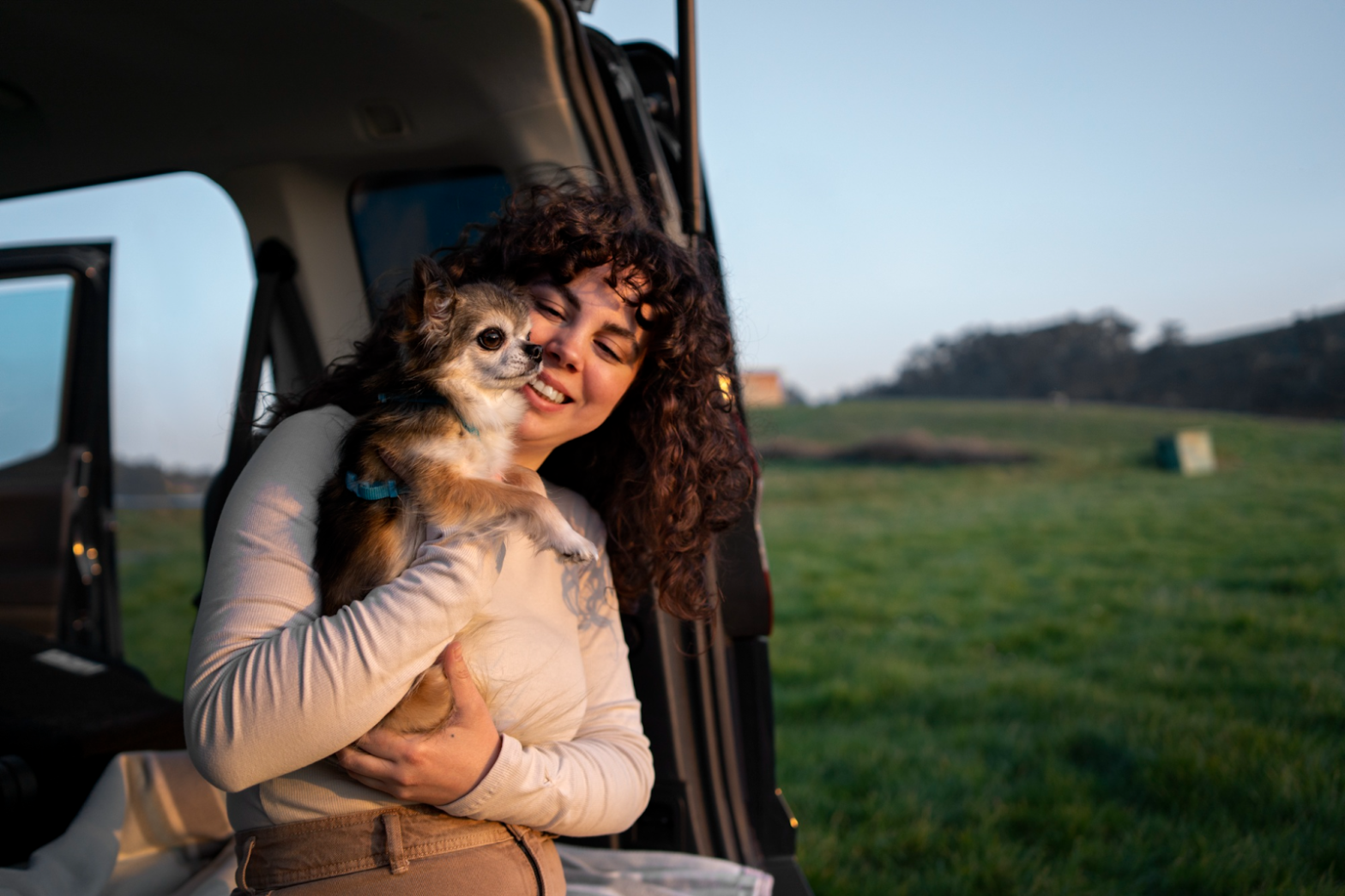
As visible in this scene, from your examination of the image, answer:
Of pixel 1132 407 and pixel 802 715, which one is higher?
pixel 1132 407

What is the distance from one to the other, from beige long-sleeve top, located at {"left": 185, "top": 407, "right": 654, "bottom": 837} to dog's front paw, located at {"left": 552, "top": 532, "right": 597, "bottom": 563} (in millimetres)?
62

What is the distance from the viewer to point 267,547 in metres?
1.38

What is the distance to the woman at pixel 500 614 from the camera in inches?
50.8

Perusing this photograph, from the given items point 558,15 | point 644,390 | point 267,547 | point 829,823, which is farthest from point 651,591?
point 829,823

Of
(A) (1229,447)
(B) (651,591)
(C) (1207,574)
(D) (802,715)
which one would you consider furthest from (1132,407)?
(B) (651,591)

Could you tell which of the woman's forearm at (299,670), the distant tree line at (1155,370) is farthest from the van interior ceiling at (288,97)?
the distant tree line at (1155,370)

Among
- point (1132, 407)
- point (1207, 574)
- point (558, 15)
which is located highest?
point (558, 15)

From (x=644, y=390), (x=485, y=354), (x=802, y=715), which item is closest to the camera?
(x=485, y=354)

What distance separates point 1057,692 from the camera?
177 inches

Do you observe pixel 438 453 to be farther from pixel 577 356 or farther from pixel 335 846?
pixel 335 846

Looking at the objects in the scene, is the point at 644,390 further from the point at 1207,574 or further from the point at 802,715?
the point at 1207,574

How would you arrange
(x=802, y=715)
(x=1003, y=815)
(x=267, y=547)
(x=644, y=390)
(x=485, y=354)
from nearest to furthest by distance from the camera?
(x=267, y=547) → (x=485, y=354) → (x=644, y=390) → (x=1003, y=815) → (x=802, y=715)

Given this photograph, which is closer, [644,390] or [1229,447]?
[644,390]

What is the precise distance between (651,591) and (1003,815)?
6.71 feet
